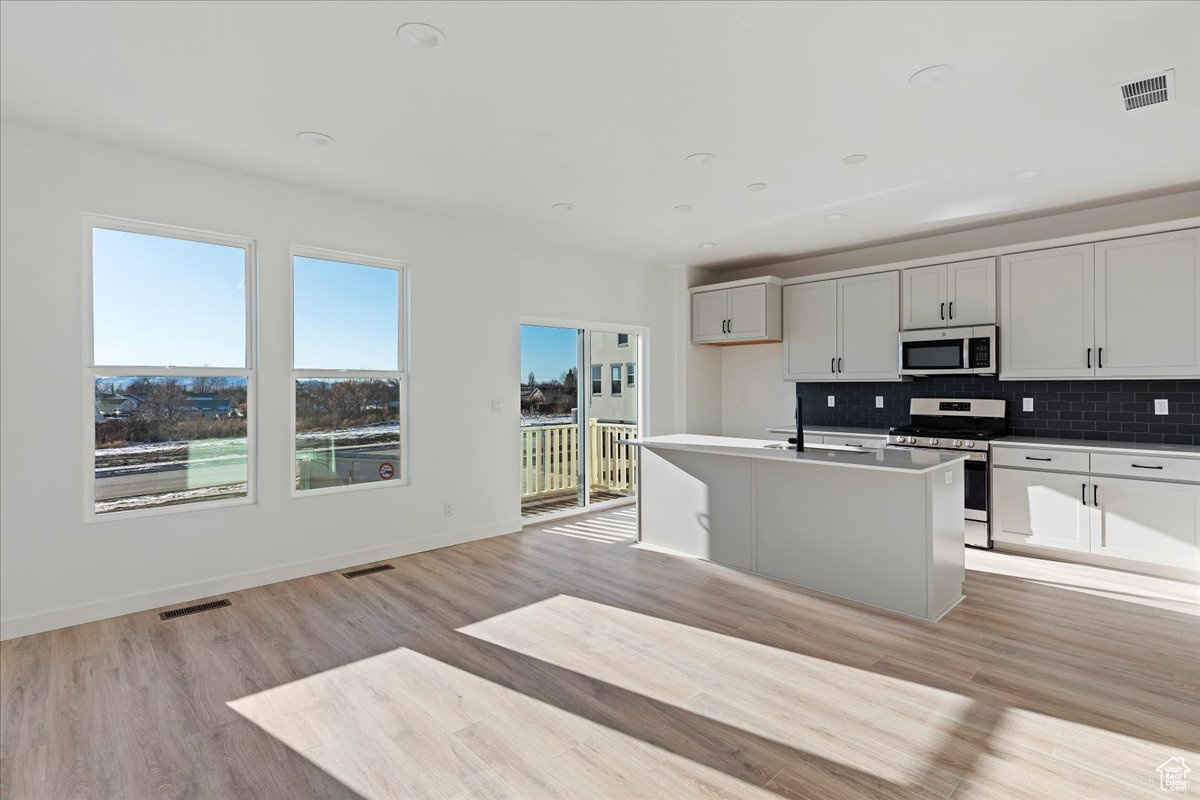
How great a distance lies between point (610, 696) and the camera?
2.50 meters

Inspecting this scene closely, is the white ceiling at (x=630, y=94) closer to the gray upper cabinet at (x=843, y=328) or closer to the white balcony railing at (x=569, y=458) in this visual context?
the gray upper cabinet at (x=843, y=328)

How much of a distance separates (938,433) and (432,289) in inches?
175

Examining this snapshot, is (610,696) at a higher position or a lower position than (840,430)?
lower

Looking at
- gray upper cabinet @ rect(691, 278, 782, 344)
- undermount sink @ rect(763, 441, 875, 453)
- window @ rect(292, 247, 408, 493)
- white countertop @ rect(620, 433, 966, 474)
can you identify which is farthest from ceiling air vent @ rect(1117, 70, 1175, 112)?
window @ rect(292, 247, 408, 493)

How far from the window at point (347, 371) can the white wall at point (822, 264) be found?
3.51m

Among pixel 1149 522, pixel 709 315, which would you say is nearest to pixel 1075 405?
pixel 1149 522

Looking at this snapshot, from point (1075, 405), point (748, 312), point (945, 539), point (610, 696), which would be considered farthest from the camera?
point (748, 312)

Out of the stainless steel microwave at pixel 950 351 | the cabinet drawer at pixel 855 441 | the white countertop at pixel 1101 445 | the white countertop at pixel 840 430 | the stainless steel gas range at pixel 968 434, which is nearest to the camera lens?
the white countertop at pixel 1101 445

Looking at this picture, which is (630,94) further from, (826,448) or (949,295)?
(949,295)

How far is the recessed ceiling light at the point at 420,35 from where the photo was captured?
2283 mm

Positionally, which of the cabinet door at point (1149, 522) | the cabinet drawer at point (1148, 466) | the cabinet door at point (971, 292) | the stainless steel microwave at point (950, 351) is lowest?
the cabinet door at point (1149, 522)

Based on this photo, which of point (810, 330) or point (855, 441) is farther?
point (810, 330)

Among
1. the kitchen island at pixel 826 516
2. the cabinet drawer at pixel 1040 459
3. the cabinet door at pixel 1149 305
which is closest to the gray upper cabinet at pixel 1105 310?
the cabinet door at pixel 1149 305

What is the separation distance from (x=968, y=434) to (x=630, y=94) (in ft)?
13.0
